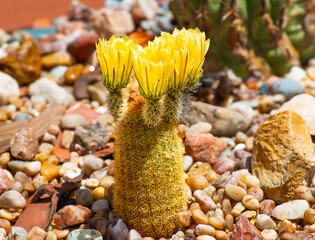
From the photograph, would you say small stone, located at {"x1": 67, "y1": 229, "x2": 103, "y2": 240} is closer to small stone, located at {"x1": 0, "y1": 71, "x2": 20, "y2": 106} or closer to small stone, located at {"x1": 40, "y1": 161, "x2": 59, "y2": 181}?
small stone, located at {"x1": 40, "y1": 161, "x2": 59, "y2": 181}

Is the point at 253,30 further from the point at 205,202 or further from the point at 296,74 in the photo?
the point at 205,202

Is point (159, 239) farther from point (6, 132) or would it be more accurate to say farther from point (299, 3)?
point (299, 3)

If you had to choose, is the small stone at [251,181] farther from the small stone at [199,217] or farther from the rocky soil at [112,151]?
the small stone at [199,217]

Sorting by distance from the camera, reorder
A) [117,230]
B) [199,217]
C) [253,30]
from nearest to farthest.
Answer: [117,230]
[199,217]
[253,30]

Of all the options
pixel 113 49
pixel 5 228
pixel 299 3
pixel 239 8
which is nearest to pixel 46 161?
pixel 5 228

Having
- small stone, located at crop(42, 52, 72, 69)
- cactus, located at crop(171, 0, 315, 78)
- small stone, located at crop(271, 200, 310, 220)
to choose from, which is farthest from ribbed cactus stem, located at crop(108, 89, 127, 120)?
small stone, located at crop(42, 52, 72, 69)

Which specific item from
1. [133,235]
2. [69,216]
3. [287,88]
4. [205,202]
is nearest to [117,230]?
[133,235]
